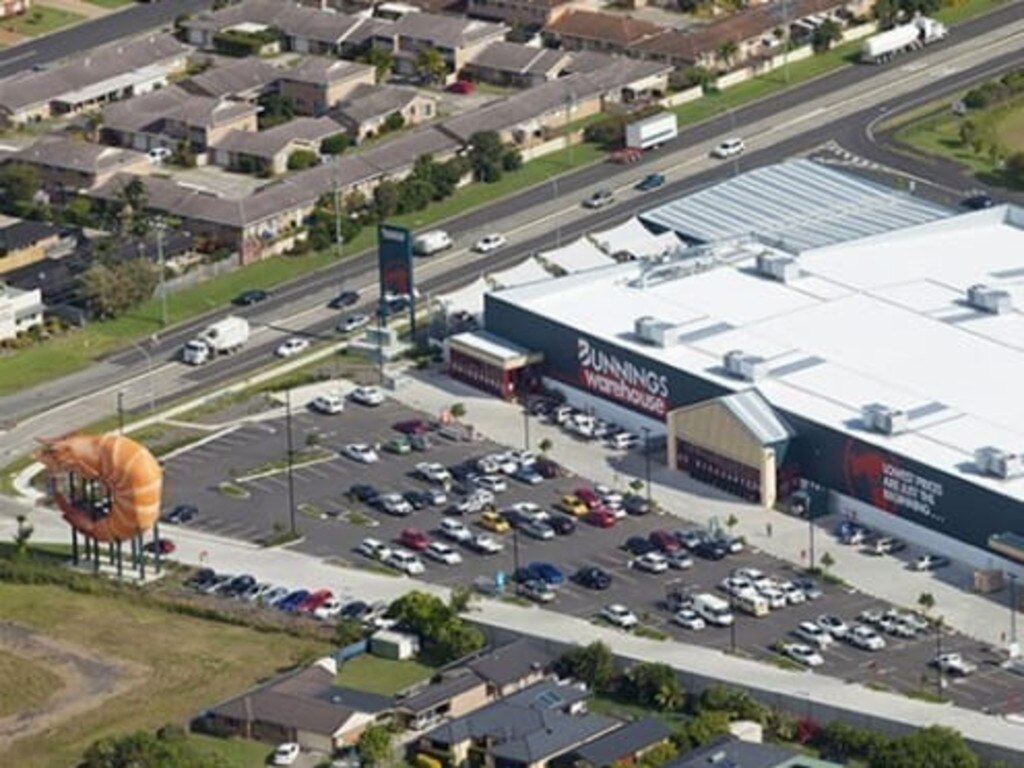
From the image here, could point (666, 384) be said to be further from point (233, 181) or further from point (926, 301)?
point (233, 181)

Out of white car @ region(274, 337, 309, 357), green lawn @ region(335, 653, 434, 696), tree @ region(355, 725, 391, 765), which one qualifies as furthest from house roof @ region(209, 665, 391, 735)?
white car @ region(274, 337, 309, 357)

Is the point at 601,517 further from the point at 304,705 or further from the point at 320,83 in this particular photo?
the point at 320,83

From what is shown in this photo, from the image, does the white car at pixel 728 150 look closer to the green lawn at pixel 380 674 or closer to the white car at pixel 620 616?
the white car at pixel 620 616

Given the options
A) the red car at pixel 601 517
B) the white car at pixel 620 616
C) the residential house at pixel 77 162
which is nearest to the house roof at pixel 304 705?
the white car at pixel 620 616

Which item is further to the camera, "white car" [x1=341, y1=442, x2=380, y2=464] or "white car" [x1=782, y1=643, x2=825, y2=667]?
"white car" [x1=341, y1=442, x2=380, y2=464]

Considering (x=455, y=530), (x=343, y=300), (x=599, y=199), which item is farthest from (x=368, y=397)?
(x=599, y=199)

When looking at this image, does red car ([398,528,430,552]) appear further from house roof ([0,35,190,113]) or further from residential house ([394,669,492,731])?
house roof ([0,35,190,113])
